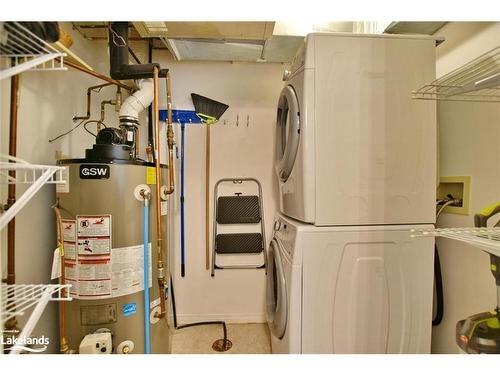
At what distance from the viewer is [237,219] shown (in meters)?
1.87

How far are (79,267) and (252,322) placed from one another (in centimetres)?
145

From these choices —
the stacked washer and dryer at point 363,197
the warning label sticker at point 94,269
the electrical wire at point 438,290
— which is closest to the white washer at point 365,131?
the stacked washer and dryer at point 363,197

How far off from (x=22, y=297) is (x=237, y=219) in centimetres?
132

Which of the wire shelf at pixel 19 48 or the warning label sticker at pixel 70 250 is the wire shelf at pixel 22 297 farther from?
the wire shelf at pixel 19 48

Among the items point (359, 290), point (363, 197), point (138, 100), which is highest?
point (138, 100)

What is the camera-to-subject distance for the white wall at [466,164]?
0.92m

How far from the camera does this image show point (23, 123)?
771 mm

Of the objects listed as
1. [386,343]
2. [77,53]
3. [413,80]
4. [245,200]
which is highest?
[77,53]

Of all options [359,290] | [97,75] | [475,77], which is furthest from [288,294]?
[97,75]

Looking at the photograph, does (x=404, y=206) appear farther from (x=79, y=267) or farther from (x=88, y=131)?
(x=88, y=131)

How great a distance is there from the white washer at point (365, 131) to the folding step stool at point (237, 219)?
0.88 meters

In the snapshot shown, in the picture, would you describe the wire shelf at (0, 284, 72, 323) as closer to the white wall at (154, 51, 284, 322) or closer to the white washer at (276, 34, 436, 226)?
the white washer at (276, 34, 436, 226)

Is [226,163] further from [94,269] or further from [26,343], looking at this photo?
[26,343]
